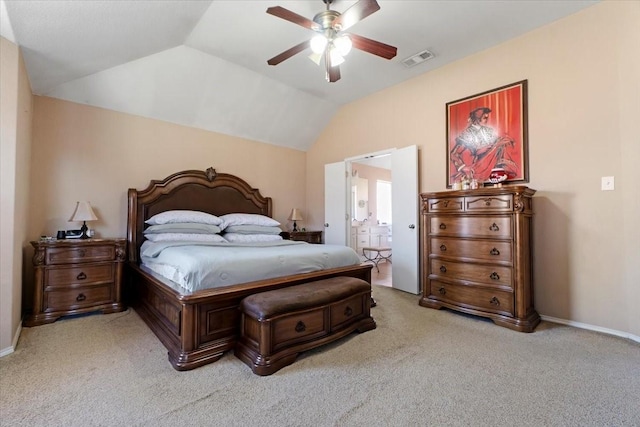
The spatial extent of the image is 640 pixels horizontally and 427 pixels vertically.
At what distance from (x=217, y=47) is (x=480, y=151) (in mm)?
3311

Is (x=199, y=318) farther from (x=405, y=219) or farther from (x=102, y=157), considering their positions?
(x=405, y=219)

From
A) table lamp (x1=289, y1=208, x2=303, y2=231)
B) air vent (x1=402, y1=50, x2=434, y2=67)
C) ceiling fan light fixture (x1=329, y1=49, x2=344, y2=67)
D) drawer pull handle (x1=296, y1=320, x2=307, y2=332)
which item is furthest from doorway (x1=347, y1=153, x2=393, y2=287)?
drawer pull handle (x1=296, y1=320, x2=307, y2=332)

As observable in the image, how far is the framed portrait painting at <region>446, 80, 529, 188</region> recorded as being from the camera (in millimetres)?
3066

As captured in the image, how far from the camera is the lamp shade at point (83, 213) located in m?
3.09

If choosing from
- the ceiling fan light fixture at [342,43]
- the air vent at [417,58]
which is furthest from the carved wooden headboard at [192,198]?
the air vent at [417,58]

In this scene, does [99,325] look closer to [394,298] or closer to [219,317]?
[219,317]

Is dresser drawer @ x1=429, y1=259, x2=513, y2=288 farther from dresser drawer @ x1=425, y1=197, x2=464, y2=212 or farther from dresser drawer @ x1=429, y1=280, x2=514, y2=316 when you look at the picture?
dresser drawer @ x1=425, y1=197, x2=464, y2=212

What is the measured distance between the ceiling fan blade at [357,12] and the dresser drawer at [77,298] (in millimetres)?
3448

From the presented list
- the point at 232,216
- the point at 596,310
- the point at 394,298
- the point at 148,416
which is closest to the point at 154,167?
the point at 232,216

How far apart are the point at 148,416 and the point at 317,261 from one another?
1657mm

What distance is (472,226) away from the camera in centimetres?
292

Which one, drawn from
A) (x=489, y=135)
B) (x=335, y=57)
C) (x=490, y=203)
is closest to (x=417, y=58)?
(x=489, y=135)

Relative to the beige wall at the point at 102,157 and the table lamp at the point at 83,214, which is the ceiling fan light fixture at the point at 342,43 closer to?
the beige wall at the point at 102,157

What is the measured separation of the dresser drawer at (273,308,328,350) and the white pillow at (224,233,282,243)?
1911mm
